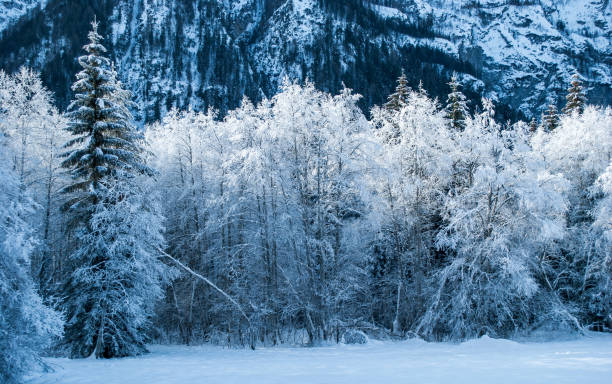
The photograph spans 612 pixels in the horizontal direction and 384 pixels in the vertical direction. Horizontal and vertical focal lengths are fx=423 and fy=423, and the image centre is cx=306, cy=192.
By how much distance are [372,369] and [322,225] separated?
770cm

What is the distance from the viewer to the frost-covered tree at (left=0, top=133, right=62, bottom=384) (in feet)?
24.2

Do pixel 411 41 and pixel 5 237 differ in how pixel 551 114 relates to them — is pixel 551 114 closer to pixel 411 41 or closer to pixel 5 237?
pixel 5 237

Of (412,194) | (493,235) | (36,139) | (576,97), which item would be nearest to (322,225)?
(412,194)

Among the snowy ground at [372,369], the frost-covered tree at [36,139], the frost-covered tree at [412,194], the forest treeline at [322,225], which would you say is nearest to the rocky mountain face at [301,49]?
the frost-covered tree at [36,139]

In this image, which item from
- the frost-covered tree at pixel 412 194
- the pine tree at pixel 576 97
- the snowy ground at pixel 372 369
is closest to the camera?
the snowy ground at pixel 372 369

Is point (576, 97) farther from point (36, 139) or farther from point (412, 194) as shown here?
point (36, 139)

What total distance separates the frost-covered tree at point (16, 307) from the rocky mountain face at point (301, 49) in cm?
9832

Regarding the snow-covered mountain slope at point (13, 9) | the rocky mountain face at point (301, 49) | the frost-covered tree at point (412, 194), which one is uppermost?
the snow-covered mountain slope at point (13, 9)

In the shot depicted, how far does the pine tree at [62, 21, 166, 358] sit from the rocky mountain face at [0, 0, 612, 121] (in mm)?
90879

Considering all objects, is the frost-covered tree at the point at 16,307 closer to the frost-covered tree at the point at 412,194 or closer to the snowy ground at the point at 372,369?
the snowy ground at the point at 372,369

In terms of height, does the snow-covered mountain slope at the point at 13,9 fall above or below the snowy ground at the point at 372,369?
above

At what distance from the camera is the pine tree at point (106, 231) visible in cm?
1336

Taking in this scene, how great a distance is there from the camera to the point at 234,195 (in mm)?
19812

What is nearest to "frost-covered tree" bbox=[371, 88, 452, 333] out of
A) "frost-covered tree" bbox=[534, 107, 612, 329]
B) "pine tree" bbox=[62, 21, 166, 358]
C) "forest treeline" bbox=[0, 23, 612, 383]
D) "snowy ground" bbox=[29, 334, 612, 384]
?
"forest treeline" bbox=[0, 23, 612, 383]
